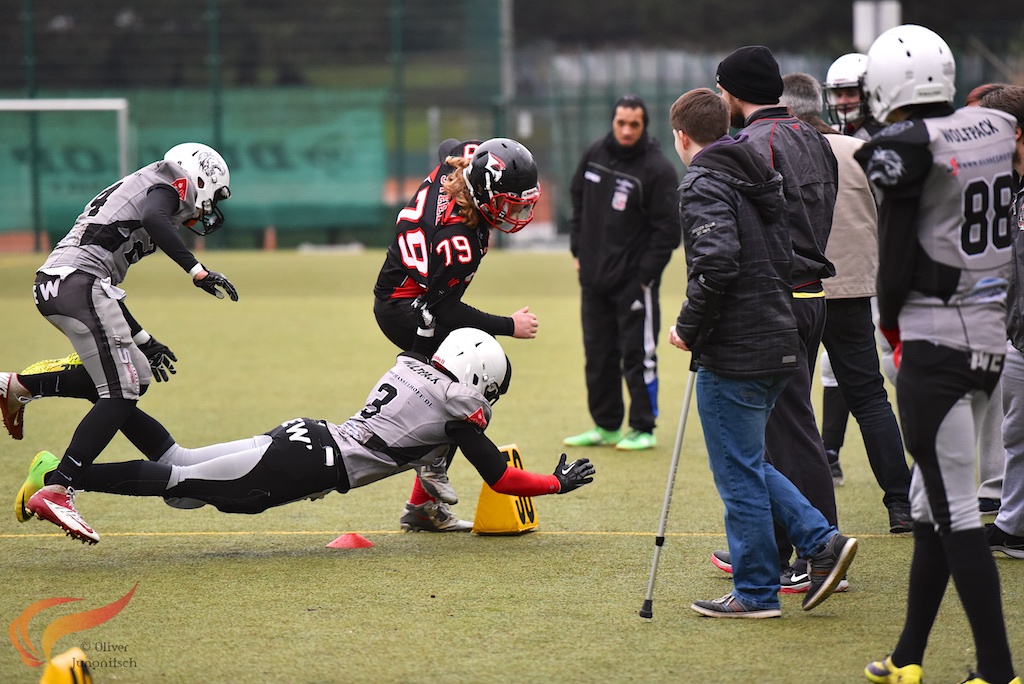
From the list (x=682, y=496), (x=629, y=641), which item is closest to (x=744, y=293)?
(x=629, y=641)

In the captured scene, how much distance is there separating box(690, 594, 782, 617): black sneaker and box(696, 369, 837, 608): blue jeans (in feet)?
0.07

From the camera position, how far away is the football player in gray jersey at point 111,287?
575 centimetres

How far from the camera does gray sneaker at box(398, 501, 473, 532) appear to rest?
6.23 m

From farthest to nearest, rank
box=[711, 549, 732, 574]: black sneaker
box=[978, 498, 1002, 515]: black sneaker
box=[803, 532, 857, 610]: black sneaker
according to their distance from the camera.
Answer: box=[978, 498, 1002, 515]: black sneaker, box=[711, 549, 732, 574]: black sneaker, box=[803, 532, 857, 610]: black sneaker

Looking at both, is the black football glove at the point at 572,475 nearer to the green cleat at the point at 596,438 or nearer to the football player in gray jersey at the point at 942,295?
the football player in gray jersey at the point at 942,295

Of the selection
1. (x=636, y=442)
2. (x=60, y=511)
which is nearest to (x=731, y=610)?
(x=60, y=511)

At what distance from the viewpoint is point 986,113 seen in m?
4.04

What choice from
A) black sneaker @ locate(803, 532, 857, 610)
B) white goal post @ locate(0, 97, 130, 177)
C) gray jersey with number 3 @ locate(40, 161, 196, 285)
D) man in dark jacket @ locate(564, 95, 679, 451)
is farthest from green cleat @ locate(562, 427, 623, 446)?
white goal post @ locate(0, 97, 130, 177)

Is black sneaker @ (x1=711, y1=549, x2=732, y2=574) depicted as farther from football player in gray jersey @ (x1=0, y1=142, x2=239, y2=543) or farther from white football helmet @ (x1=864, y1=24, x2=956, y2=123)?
football player in gray jersey @ (x1=0, y1=142, x2=239, y2=543)

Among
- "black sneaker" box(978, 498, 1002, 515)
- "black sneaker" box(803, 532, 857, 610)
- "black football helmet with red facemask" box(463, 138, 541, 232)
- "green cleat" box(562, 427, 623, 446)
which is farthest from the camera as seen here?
"green cleat" box(562, 427, 623, 446)

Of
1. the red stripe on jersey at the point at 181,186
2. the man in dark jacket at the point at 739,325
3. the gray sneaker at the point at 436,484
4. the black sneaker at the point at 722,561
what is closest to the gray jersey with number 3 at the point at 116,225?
the red stripe on jersey at the point at 181,186

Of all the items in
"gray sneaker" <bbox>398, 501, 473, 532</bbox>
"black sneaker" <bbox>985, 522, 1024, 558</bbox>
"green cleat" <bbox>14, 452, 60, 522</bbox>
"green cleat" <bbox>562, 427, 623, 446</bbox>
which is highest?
"green cleat" <bbox>14, 452, 60, 522</bbox>

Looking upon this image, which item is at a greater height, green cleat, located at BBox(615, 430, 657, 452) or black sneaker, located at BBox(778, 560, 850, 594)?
black sneaker, located at BBox(778, 560, 850, 594)

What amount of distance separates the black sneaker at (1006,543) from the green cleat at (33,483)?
13.8 feet
